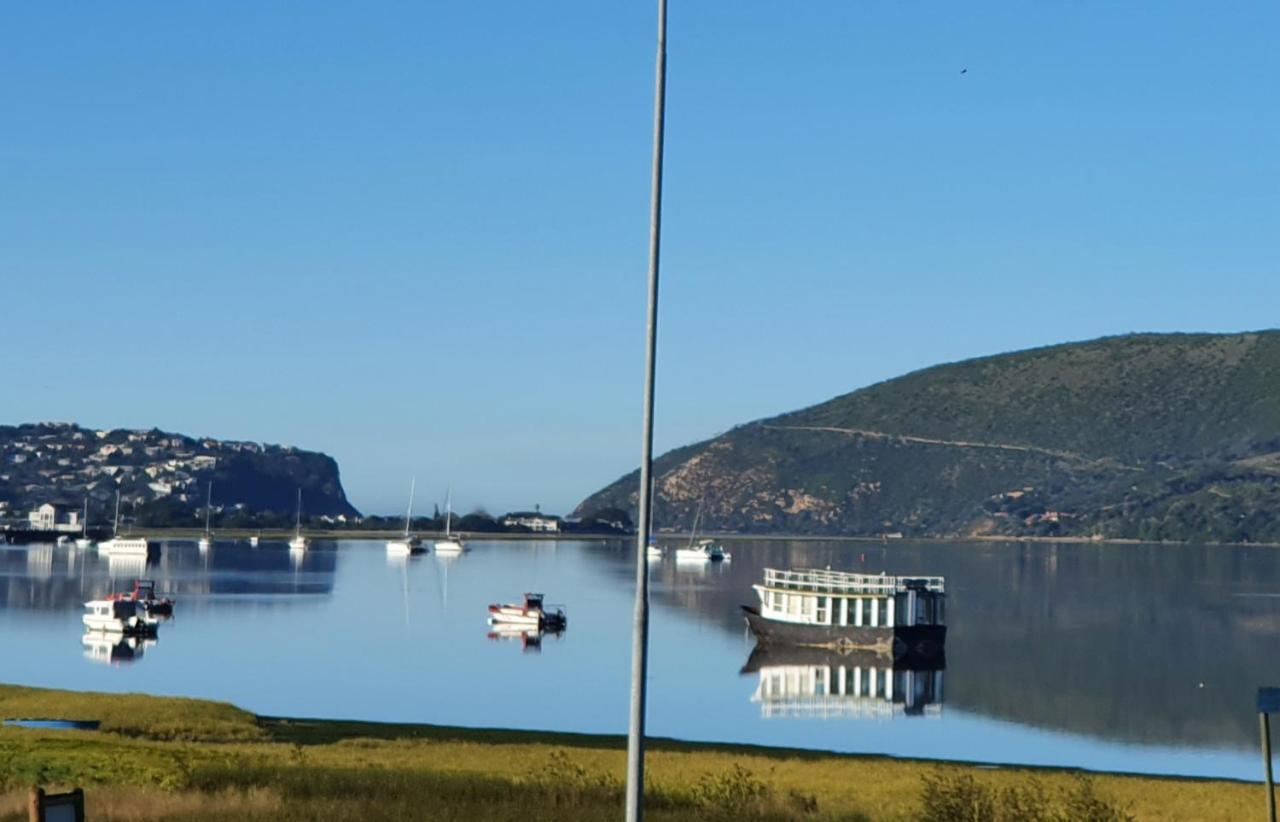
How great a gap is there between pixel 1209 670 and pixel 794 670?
26.0 meters

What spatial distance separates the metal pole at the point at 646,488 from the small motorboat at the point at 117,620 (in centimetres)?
10598

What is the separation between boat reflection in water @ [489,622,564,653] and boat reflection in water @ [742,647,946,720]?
59.8 feet

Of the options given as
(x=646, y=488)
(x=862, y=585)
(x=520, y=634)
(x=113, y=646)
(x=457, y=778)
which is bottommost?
(x=113, y=646)

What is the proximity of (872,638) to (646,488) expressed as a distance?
91904mm

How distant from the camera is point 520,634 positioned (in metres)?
133

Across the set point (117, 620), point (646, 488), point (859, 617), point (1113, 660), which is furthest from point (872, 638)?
point (646, 488)

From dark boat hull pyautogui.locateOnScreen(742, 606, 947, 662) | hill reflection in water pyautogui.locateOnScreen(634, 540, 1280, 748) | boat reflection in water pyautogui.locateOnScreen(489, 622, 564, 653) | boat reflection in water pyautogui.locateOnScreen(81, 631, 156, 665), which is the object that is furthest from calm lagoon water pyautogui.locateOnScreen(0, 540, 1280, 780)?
dark boat hull pyautogui.locateOnScreen(742, 606, 947, 662)

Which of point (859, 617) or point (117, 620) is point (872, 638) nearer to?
point (859, 617)

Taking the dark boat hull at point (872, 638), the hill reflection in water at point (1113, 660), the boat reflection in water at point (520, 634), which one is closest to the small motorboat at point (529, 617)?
the boat reflection in water at point (520, 634)

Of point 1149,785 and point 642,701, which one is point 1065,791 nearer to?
point 1149,785

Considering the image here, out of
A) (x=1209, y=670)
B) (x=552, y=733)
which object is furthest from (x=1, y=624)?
(x=1209, y=670)

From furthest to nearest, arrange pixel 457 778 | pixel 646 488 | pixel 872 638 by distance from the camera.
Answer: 1. pixel 872 638
2. pixel 457 778
3. pixel 646 488

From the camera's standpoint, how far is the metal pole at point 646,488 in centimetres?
2108

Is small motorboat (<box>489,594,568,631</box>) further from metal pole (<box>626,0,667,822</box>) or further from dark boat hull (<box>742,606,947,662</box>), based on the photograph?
metal pole (<box>626,0,667,822</box>)
